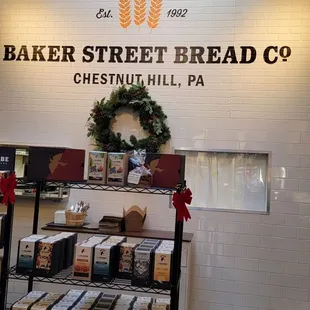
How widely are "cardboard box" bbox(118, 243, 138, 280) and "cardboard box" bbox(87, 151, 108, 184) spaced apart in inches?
18.4

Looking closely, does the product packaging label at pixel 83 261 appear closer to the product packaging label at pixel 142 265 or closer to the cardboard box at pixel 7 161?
the product packaging label at pixel 142 265

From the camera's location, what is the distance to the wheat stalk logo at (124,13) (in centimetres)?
426

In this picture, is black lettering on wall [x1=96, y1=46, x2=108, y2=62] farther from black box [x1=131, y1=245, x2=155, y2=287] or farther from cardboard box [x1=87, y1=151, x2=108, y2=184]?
black box [x1=131, y1=245, x2=155, y2=287]

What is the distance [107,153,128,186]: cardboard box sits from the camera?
2430 millimetres

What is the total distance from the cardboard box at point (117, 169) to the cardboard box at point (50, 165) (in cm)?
28

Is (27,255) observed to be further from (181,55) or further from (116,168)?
(181,55)

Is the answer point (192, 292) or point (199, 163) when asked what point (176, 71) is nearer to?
point (199, 163)

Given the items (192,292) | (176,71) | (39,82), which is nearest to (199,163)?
(176,71)

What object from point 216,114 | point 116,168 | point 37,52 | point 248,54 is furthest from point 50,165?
point 248,54

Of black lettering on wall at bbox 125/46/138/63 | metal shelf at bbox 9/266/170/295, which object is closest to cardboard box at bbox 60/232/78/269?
metal shelf at bbox 9/266/170/295

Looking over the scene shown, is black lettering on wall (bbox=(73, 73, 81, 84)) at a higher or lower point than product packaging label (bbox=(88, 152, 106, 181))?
higher

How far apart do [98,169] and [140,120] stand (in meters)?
1.76

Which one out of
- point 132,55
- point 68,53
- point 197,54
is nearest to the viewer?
point 197,54

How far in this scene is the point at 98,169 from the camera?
2.46 m
